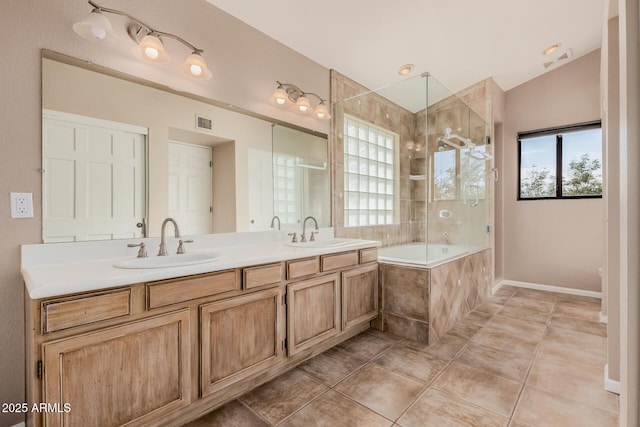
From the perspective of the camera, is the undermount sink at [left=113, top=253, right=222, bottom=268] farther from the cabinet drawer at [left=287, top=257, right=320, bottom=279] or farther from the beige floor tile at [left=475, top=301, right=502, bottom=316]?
the beige floor tile at [left=475, top=301, right=502, bottom=316]

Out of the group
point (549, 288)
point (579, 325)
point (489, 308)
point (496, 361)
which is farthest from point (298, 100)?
point (549, 288)

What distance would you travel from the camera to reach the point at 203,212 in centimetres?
207

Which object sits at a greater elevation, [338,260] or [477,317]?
[338,260]

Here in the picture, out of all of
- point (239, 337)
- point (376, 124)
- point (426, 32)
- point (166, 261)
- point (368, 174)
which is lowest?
point (239, 337)

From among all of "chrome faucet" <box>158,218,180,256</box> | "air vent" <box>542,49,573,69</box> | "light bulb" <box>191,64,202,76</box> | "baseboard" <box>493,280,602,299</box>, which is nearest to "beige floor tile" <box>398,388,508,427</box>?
"chrome faucet" <box>158,218,180,256</box>

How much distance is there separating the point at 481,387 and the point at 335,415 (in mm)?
956

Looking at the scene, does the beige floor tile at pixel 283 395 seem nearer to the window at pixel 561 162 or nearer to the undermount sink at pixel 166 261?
the undermount sink at pixel 166 261

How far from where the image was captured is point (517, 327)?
9.45ft

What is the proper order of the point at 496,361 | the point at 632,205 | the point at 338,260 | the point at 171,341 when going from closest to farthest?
1. the point at 632,205
2. the point at 171,341
3. the point at 496,361
4. the point at 338,260

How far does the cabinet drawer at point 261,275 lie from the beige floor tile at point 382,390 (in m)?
0.79

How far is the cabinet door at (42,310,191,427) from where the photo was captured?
1139 millimetres

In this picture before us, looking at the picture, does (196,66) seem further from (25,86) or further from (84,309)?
(84,309)

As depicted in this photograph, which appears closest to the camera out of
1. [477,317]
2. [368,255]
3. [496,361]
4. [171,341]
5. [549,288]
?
[171,341]

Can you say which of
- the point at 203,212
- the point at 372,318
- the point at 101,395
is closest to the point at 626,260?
the point at 101,395
